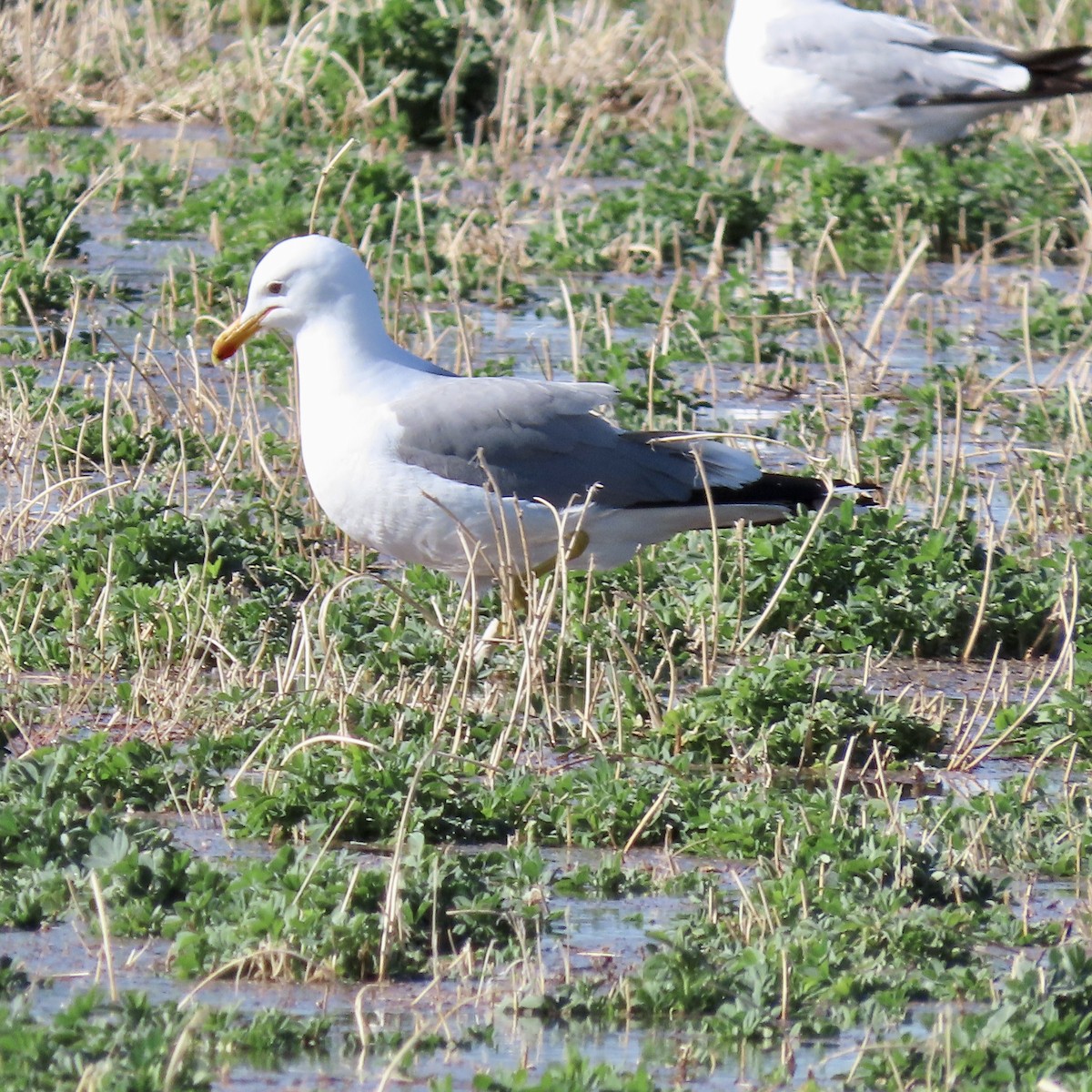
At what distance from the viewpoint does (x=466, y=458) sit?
6.58 metres

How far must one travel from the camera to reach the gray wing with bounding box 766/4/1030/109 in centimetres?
1336

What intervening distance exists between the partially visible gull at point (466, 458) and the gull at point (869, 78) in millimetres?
6619

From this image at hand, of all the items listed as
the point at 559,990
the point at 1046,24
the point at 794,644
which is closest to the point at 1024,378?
the point at 794,644

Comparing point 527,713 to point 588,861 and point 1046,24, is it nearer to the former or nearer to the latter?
point 588,861

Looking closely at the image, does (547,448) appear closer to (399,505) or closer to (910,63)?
(399,505)

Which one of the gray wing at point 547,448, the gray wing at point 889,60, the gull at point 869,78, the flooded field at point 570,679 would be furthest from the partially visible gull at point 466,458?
the gray wing at point 889,60

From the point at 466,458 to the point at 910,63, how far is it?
7.79m

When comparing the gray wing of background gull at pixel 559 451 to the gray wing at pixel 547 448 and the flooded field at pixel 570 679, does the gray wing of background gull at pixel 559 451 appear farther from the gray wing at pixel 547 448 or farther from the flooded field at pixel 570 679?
the flooded field at pixel 570 679

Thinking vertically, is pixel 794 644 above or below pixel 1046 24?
below

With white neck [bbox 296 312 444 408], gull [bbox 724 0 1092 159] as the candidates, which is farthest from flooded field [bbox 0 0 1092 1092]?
white neck [bbox 296 312 444 408]

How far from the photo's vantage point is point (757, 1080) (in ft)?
13.3

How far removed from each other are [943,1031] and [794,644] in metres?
2.66

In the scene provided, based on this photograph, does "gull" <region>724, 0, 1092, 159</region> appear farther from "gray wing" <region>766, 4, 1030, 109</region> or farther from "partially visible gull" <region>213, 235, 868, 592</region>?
"partially visible gull" <region>213, 235, 868, 592</region>

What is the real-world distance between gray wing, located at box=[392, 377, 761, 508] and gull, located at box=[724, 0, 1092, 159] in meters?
6.69
